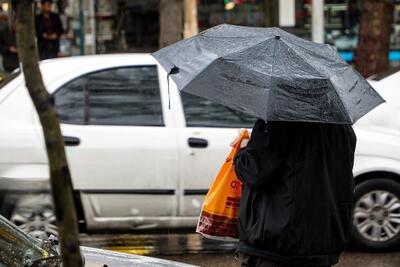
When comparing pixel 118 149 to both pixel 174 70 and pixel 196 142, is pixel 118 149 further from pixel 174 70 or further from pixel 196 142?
pixel 174 70

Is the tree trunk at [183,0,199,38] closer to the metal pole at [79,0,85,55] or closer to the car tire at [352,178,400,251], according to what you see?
the metal pole at [79,0,85,55]

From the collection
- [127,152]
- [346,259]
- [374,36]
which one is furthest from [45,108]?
[374,36]

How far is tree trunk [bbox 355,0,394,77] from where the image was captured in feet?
37.4

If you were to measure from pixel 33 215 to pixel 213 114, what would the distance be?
1594 millimetres

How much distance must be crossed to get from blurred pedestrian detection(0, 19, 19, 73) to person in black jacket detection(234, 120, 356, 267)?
12.2 meters

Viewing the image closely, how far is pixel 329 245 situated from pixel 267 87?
2.43 ft

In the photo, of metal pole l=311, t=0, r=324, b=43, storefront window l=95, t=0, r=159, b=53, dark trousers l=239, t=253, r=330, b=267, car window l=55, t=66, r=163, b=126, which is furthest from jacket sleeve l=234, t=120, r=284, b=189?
storefront window l=95, t=0, r=159, b=53

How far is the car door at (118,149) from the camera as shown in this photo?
6.07 m

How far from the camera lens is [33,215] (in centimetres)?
611

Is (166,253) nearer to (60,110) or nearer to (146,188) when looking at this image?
(146,188)

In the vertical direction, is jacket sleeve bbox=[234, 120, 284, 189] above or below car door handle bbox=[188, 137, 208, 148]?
Result: above

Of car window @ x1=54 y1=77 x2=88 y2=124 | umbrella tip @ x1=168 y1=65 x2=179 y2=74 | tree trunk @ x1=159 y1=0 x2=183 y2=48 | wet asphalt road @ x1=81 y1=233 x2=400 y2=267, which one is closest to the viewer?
umbrella tip @ x1=168 y1=65 x2=179 y2=74

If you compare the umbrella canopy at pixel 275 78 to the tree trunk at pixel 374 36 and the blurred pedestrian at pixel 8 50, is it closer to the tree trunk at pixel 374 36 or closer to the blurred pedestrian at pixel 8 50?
the tree trunk at pixel 374 36

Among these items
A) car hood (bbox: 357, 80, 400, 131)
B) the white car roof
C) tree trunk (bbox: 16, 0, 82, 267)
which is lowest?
car hood (bbox: 357, 80, 400, 131)
